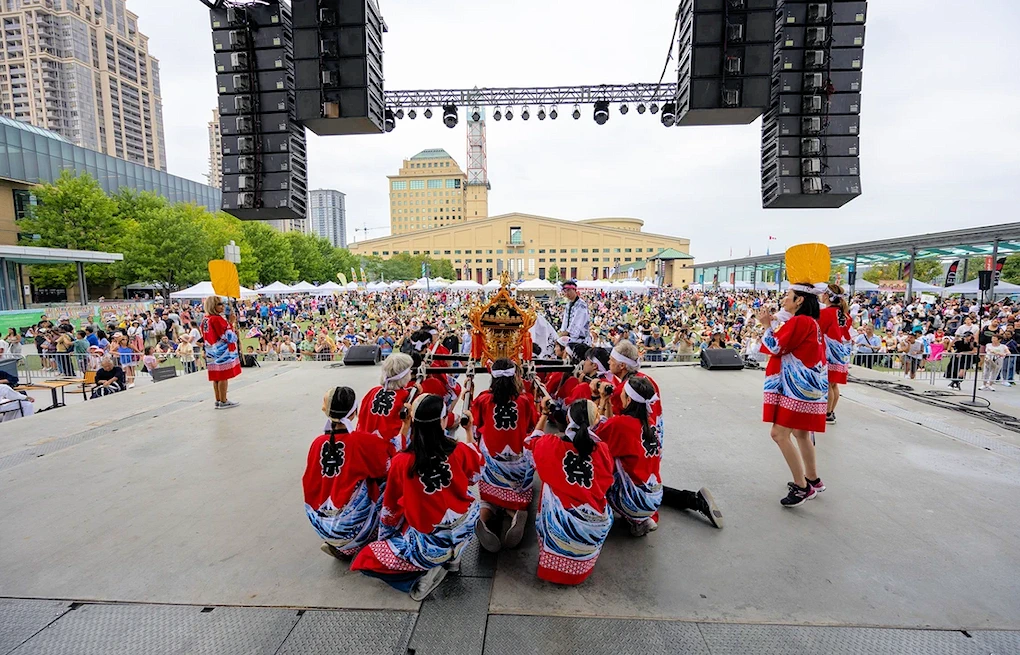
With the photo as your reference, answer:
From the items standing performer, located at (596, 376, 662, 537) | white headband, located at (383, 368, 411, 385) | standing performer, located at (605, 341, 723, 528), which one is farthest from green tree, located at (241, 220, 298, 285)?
standing performer, located at (596, 376, 662, 537)

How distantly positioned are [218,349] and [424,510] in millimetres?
5717

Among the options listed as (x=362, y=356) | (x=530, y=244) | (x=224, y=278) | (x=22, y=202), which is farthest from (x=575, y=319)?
(x=530, y=244)

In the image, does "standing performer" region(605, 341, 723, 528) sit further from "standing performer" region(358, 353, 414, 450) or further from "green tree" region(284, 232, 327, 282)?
"green tree" region(284, 232, 327, 282)

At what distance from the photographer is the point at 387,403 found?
11.8 ft

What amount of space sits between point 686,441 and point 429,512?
3.77m

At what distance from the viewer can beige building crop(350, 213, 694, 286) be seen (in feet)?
283

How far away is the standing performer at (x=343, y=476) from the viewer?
2.73 meters

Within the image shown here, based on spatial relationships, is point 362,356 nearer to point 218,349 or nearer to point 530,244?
point 218,349

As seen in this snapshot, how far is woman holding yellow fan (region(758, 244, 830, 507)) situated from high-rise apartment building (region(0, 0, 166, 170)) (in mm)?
92820

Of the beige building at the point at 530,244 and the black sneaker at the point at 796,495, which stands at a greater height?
the beige building at the point at 530,244

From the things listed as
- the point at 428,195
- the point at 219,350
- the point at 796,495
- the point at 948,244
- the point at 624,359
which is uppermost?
the point at 428,195

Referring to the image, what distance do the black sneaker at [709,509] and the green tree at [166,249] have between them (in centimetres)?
3635

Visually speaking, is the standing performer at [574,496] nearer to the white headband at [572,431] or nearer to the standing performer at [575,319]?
the white headband at [572,431]

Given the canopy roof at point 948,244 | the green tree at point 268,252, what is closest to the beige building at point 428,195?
the green tree at point 268,252
